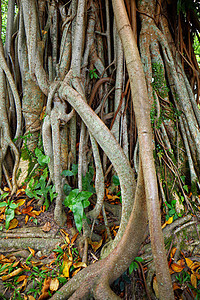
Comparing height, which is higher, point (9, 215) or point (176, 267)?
point (9, 215)

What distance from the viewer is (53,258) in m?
1.77

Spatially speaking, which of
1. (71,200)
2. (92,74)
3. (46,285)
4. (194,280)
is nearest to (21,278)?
(46,285)

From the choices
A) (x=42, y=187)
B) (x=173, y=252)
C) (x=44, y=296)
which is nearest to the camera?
(x=44, y=296)

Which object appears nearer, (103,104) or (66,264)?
(66,264)

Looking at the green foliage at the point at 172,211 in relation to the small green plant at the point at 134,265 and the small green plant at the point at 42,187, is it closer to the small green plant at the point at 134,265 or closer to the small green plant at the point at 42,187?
the small green plant at the point at 134,265

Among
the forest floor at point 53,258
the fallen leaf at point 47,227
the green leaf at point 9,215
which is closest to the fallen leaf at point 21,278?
the forest floor at point 53,258

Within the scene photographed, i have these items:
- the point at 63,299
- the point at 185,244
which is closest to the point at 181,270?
the point at 185,244

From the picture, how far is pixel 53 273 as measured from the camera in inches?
64.1

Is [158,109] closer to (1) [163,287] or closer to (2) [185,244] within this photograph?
(2) [185,244]

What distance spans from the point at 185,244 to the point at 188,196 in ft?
1.83

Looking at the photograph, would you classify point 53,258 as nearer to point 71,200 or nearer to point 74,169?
point 71,200

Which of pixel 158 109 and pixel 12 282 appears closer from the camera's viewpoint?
pixel 12 282

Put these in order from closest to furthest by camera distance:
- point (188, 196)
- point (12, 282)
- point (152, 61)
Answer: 1. point (12, 282)
2. point (188, 196)
3. point (152, 61)

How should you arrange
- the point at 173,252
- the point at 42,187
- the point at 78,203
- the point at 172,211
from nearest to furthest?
the point at 173,252, the point at 78,203, the point at 172,211, the point at 42,187
